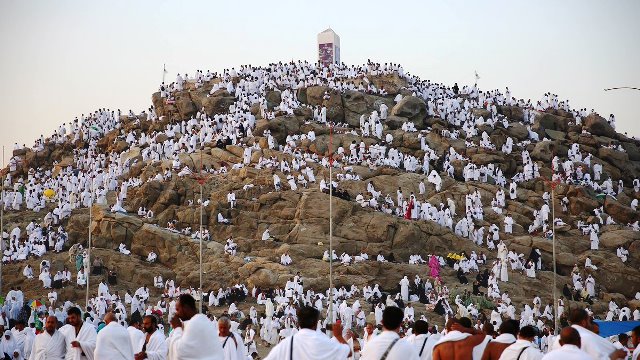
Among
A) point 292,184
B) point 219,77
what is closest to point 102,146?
point 219,77

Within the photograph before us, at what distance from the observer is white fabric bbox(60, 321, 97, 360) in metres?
13.9

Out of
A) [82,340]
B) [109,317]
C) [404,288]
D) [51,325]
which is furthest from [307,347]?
[404,288]

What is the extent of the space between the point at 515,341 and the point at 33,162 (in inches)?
2418

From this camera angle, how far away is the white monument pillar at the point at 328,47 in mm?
81688

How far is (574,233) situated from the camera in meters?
50.7

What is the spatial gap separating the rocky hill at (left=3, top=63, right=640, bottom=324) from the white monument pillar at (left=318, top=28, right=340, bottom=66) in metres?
15.7

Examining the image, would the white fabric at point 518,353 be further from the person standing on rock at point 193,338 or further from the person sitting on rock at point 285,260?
the person sitting on rock at point 285,260

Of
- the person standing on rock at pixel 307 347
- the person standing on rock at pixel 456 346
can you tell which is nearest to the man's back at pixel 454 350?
the person standing on rock at pixel 456 346

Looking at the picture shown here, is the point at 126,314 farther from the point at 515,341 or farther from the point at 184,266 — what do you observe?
the point at 515,341

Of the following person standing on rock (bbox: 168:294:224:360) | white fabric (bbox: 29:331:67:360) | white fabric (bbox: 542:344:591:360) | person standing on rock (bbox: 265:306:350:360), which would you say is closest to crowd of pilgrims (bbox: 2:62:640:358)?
white fabric (bbox: 29:331:67:360)

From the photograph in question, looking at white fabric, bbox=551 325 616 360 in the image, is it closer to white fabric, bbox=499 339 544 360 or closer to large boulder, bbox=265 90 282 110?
white fabric, bbox=499 339 544 360

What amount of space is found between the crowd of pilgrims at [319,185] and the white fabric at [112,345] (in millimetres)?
19659

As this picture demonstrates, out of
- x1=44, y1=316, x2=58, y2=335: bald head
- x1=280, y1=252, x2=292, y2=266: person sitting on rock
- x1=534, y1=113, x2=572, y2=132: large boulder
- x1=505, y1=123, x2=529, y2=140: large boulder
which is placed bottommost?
x1=44, y1=316, x2=58, y2=335: bald head

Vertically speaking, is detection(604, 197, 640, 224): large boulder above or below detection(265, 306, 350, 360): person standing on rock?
above
